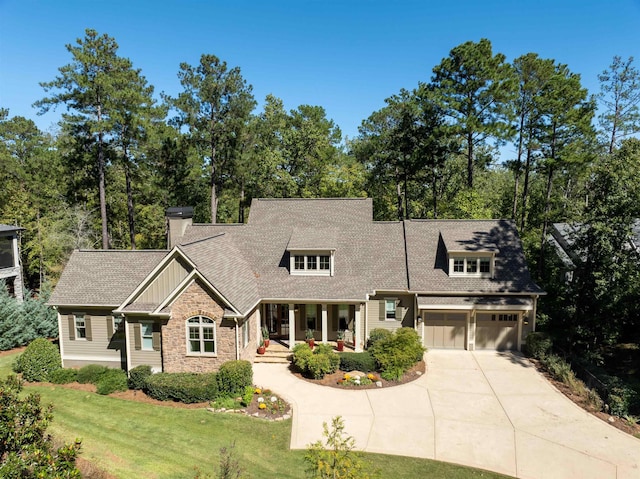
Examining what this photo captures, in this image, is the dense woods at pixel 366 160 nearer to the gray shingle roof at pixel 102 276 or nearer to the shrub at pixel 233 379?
the gray shingle roof at pixel 102 276

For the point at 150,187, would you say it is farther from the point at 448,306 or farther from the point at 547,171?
the point at 547,171

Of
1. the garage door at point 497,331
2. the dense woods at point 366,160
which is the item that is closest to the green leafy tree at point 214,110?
the dense woods at point 366,160

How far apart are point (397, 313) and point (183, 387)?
12.5 m

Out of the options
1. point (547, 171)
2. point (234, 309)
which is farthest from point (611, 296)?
point (234, 309)

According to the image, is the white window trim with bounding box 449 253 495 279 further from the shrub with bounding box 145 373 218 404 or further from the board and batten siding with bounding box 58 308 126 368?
the board and batten siding with bounding box 58 308 126 368

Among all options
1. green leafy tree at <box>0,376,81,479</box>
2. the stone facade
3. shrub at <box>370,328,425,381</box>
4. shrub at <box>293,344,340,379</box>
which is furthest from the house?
green leafy tree at <box>0,376,81,479</box>

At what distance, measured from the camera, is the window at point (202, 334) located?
60.7ft

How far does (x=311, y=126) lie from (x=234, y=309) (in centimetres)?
2660

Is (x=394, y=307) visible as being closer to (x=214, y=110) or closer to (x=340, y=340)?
(x=340, y=340)

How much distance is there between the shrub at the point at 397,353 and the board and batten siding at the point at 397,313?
9.65ft

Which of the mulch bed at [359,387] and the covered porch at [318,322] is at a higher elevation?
the covered porch at [318,322]

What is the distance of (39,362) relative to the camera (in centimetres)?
1941

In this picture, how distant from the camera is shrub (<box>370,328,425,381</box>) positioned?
19234 mm

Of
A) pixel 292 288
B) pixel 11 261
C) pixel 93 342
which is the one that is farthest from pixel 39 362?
pixel 11 261
